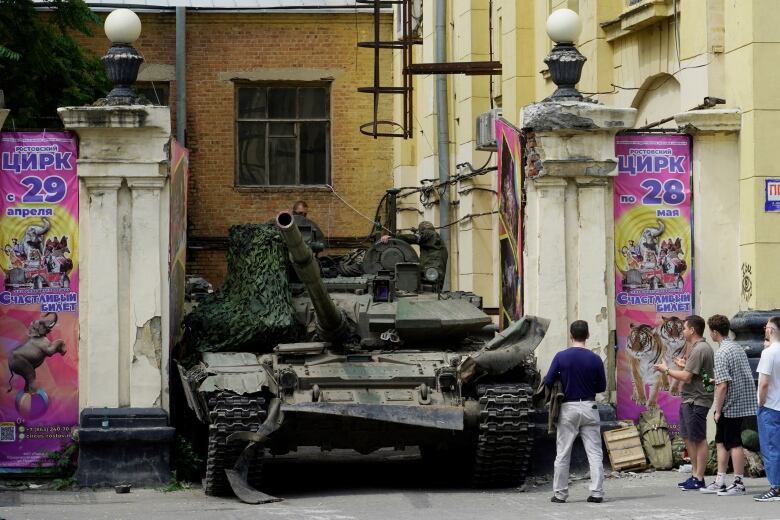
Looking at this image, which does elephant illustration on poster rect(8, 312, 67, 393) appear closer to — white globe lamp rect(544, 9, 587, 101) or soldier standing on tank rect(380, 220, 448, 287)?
soldier standing on tank rect(380, 220, 448, 287)

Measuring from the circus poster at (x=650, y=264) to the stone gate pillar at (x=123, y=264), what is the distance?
4.38 meters

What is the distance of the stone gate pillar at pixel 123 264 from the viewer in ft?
51.4

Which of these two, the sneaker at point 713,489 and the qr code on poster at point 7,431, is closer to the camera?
the sneaker at point 713,489

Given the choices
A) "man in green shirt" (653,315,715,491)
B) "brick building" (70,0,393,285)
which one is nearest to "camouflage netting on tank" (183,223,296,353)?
"man in green shirt" (653,315,715,491)

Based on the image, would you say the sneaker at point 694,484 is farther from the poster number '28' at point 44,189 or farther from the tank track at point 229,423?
the poster number '28' at point 44,189

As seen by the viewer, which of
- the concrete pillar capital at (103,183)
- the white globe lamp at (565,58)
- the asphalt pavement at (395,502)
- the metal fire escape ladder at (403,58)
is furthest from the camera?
the metal fire escape ladder at (403,58)

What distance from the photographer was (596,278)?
16.2 m

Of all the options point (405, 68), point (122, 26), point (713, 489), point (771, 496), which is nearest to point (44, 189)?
point (122, 26)

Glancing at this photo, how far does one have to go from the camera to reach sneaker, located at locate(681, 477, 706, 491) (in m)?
14.3

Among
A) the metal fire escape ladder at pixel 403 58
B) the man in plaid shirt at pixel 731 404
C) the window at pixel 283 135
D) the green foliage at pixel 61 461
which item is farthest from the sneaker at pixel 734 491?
the window at pixel 283 135

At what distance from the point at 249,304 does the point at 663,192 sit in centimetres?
415

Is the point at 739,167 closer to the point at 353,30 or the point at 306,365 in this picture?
the point at 306,365

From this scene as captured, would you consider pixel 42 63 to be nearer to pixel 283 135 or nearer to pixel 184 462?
pixel 283 135

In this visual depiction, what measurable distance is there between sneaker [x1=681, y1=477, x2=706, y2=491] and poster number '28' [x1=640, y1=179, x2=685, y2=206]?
3.29 m
